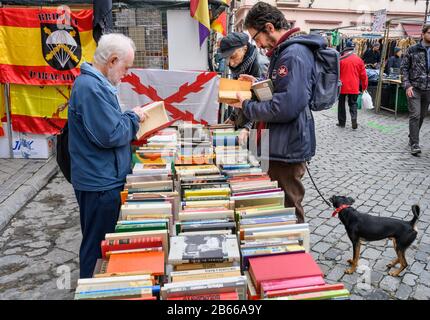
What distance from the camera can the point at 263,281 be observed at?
4.60 feet

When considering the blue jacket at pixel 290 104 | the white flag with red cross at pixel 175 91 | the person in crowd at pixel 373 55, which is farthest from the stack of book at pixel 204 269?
the person in crowd at pixel 373 55

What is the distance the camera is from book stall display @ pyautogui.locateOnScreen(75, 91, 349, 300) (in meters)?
1.34

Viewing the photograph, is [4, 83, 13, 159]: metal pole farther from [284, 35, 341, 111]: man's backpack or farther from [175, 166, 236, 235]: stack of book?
[284, 35, 341, 111]: man's backpack

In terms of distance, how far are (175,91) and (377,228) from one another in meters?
3.02

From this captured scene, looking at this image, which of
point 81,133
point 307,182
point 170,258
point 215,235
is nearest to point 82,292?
point 170,258

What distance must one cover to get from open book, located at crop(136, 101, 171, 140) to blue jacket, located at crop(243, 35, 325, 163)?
0.65m

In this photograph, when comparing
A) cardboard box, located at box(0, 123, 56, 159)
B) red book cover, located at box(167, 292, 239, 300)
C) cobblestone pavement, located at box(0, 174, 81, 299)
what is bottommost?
cobblestone pavement, located at box(0, 174, 81, 299)

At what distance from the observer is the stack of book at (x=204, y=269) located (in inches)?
51.9

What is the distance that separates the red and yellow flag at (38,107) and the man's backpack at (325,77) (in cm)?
443

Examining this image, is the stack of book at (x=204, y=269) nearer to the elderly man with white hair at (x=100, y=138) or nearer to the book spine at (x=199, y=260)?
the book spine at (x=199, y=260)

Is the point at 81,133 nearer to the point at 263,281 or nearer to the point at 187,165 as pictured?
the point at 187,165

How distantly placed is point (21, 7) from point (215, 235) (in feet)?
18.2

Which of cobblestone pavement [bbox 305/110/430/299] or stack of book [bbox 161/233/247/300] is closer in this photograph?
stack of book [bbox 161/233/247/300]

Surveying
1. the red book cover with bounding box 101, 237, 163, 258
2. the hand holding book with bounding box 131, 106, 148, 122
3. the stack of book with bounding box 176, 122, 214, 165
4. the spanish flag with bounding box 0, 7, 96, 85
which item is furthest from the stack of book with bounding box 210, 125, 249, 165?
the spanish flag with bounding box 0, 7, 96, 85
